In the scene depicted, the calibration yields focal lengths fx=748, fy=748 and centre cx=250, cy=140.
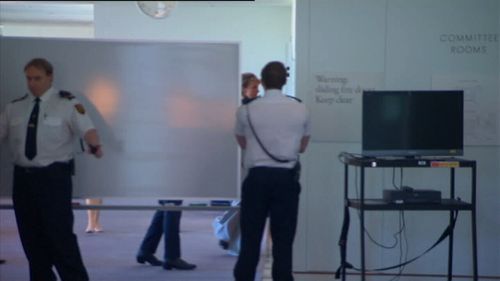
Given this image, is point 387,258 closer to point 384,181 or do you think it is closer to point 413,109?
A: point 384,181

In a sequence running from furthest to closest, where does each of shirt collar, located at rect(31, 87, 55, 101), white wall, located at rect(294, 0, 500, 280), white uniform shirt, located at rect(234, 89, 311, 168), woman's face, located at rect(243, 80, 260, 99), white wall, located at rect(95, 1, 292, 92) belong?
white wall, located at rect(95, 1, 292, 92) < white wall, located at rect(294, 0, 500, 280) < woman's face, located at rect(243, 80, 260, 99) < shirt collar, located at rect(31, 87, 55, 101) < white uniform shirt, located at rect(234, 89, 311, 168)

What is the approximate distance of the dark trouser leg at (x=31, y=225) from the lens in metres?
4.40

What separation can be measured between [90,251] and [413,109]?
10.7ft

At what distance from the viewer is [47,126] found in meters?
4.39

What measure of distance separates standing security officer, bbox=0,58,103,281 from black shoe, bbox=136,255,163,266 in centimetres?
144

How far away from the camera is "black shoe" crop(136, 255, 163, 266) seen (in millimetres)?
5969

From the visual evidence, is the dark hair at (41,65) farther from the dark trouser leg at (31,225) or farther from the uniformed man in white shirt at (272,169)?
the uniformed man in white shirt at (272,169)

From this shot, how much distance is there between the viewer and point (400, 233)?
222 inches

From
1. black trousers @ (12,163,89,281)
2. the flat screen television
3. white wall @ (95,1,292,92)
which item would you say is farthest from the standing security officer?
white wall @ (95,1,292,92)

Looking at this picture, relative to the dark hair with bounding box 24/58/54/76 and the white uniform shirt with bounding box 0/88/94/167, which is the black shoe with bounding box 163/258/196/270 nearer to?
the white uniform shirt with bounding box 0/88/94/167

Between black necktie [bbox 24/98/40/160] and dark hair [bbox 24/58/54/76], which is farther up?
dark hair [bbox 24/58/54/76]

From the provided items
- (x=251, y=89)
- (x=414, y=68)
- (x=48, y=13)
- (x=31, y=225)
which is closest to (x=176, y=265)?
(x=251, y=89)

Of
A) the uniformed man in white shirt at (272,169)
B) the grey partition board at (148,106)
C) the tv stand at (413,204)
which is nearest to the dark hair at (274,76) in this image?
the uniformed man in white shirt at (272,169)

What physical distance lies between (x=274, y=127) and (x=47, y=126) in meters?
1.33
